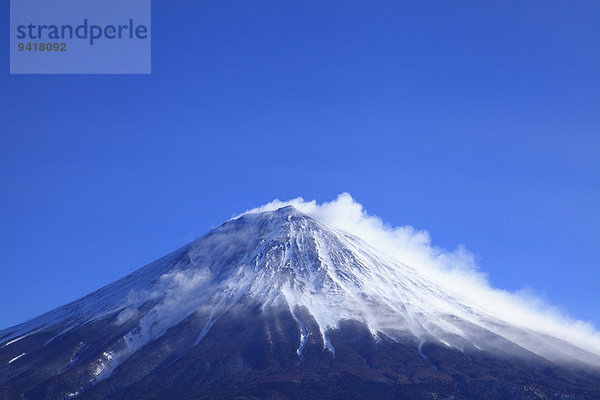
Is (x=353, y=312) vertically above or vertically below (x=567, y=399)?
above

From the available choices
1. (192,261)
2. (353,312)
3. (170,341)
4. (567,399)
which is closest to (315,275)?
(353,312)

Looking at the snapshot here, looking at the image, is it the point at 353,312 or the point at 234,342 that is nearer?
the point at 234,342

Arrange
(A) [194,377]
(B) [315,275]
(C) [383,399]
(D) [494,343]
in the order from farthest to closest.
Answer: (B) [315,275] → (D) [494,343] → (A) [194,377] → (C) [383,399]

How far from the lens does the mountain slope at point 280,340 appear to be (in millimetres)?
124688

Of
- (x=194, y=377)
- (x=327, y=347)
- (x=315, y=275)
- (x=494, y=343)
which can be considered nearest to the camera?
(x=194, y=377)

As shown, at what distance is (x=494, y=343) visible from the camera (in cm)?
15150

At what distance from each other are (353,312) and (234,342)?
3107cm

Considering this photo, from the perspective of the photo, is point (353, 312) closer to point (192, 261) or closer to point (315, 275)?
point (315, 275)

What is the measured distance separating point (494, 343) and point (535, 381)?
23611mm

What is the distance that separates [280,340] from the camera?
142500mm

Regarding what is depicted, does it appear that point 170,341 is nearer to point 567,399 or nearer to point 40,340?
point 40,340

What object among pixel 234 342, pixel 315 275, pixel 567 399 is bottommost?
pixel 567 399

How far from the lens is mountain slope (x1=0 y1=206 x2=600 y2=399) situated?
409 ft

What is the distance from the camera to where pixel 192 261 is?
192 m
